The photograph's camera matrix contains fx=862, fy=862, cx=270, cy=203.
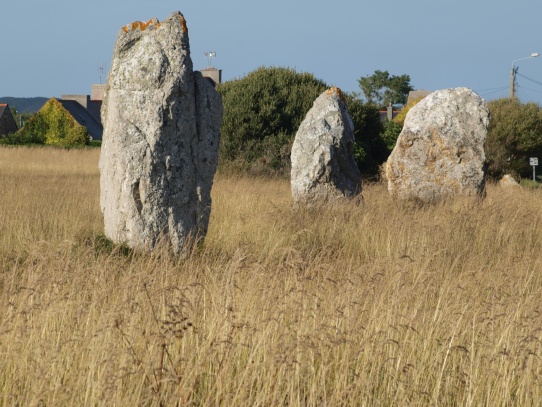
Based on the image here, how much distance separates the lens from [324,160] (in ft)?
→ 42.5

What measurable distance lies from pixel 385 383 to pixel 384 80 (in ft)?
244

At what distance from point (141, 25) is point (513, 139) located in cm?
2484

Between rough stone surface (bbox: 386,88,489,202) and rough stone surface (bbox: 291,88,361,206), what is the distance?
79.3 inches

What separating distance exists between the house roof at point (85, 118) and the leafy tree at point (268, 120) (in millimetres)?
32418

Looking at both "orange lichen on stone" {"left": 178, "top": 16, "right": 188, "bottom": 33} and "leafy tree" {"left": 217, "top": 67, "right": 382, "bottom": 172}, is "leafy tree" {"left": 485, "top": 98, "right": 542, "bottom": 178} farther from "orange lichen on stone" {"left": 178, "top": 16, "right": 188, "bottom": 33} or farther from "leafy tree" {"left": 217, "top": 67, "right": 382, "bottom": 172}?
"orange lichen on stone" {"left": 178, "top": 16, "right": 188, "bottom": 33}

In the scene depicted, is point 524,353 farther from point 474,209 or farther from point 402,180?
point 402,180

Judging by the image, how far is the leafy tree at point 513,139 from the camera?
3047 cm

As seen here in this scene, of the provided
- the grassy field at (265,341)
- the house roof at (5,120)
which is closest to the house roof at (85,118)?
the house roof at (5,120)

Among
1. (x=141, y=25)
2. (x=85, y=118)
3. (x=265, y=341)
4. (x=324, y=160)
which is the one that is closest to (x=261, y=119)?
(x=324, y=160)

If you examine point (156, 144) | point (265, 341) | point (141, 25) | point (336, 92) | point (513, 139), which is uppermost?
point (141, 25)

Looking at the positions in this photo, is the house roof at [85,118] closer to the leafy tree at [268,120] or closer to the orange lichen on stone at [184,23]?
the leafy tree at [268,120]

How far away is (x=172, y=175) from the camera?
8.43 meters

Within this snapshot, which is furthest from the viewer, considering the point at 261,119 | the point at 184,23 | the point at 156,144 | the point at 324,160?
the point at 261,119

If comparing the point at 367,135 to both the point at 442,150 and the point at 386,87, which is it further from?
the point at 386,87
